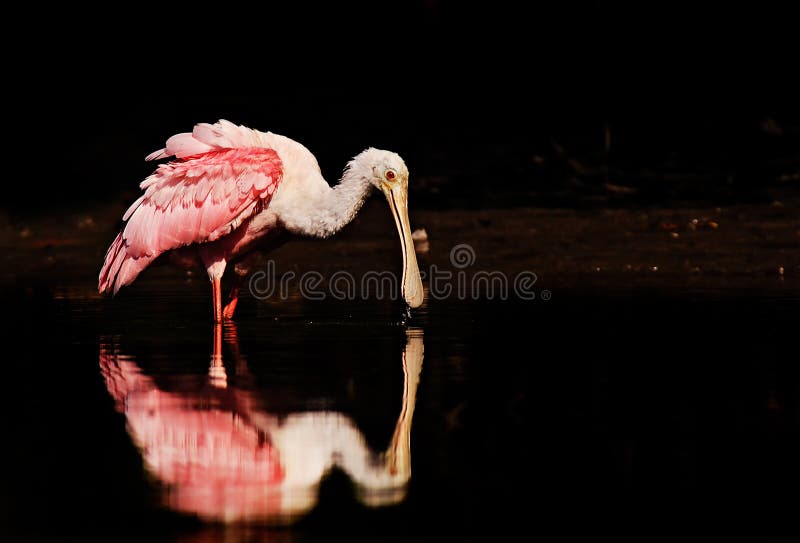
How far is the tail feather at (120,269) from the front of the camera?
11.9m

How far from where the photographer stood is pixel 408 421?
6.93 m

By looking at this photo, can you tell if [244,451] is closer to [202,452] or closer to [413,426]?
[202,452]

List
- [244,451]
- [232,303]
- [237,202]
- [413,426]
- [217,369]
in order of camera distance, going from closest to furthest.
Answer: [244,451] < [413,426] < [217,369] < [237,202] < [232,303]

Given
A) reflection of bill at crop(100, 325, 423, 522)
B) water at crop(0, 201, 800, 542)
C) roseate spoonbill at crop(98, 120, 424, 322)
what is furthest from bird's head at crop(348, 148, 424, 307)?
reflection of bill at crop(100, 325, 423, 522)

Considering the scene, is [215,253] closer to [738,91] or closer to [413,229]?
[413,229]

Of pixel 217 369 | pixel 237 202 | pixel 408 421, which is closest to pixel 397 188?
pixel 237 202

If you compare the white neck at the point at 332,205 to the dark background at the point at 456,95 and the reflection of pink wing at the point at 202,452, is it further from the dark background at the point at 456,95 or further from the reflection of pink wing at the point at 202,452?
the dark background at the point at 456,95

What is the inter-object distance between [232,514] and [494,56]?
17.1 m

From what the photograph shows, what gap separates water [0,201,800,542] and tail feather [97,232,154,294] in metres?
0.19

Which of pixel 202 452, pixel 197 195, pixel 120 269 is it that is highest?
pixel 197 195

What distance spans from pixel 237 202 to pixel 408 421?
4.73 m

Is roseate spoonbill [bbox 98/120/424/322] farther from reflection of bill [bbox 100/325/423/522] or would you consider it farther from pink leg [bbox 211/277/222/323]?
reflection of bill [bbox 100/325/423/522]

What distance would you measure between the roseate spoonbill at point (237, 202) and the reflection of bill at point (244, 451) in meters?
3.17

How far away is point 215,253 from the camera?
468 inches
